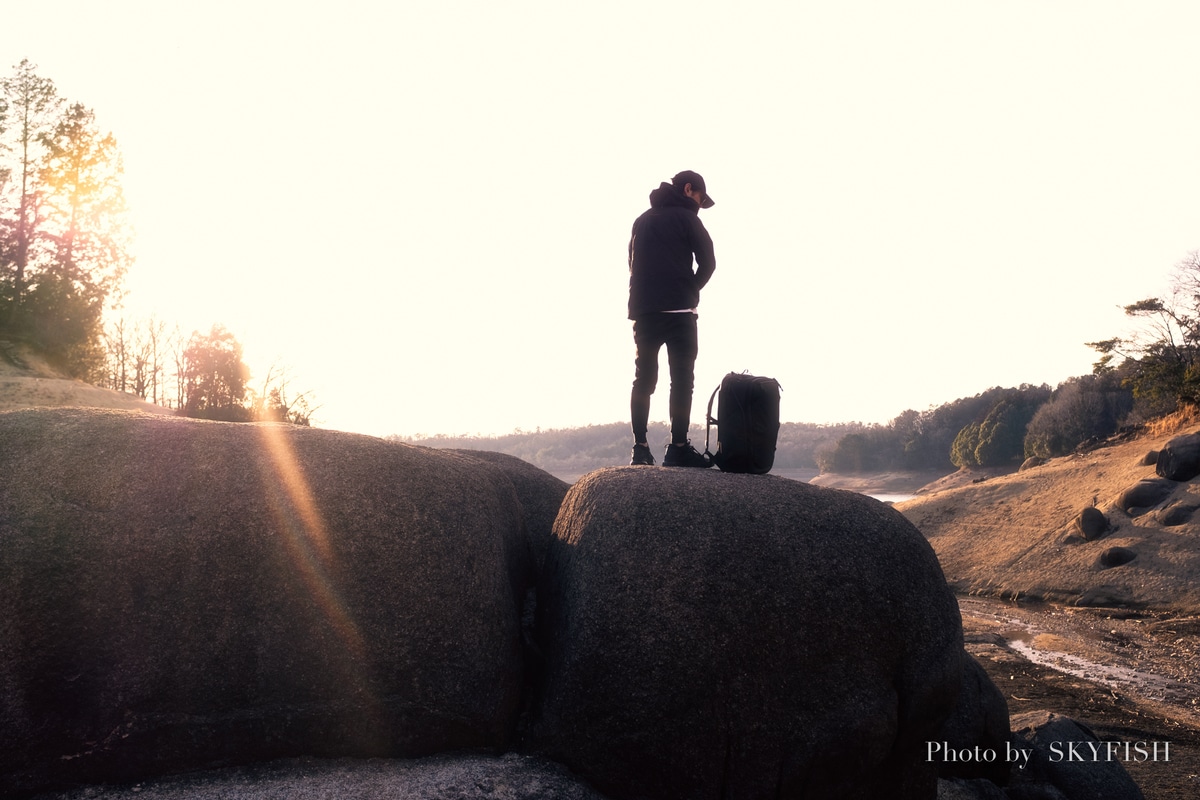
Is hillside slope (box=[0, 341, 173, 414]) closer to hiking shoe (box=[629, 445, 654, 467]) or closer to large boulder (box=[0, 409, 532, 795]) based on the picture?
hiking shoe (box=[629, 445, 654, 467])

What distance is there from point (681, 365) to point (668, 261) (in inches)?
37.8

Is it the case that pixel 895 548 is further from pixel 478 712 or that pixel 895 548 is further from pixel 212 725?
pixel 212 725

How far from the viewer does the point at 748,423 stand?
6863mm

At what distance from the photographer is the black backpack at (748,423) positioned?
6875 mm

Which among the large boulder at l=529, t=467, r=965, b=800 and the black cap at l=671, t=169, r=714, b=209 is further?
the black cap at l=671, t=169, r=714, b=209

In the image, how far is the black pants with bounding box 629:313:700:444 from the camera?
7.72m

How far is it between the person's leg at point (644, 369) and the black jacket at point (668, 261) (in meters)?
0.15

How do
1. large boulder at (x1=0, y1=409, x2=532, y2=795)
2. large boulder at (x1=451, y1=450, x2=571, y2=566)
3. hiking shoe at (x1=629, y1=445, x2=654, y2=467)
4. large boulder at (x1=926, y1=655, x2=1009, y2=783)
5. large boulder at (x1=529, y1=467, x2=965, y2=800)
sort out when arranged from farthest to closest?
hiking shoe at (x1=629, y1=445, x2=654, y2=467) → large boulder at (x1=451, y1=450, x2=571, y2=566) → large boulder at (x1=926, y1=655, x2=1009, y2=783) → large boulder at (x1=529, y1=467, x2=965, y2=800) → large boulder at (x1=0, y1=409, x2=532, y2=795)

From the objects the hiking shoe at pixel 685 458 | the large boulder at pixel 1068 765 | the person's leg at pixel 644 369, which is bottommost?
the large boulder at pixel 1068 765

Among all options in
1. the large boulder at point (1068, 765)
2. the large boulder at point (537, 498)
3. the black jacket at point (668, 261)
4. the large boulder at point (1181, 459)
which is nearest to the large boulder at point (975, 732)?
the large boulder at point (1068, 765)

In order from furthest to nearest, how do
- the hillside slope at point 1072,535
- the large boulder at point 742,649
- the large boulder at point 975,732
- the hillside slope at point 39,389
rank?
1. the hillside slope at point 39,389
2. the hillside slope at point 1072,535
3. the large boulder at point 975,732
4. the large boulder at point 742,649

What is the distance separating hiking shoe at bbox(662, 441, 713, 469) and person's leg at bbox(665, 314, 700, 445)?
0.21ft

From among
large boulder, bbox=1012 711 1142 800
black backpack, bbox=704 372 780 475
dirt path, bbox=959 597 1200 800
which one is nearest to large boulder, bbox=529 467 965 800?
black backpack, bbox=704 372 780 475

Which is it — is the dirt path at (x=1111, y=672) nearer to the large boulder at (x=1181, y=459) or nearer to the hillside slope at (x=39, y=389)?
the large boulder at (x=1181, y=459)
